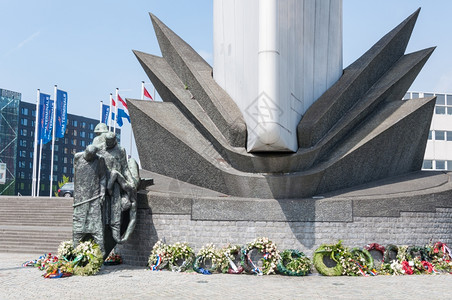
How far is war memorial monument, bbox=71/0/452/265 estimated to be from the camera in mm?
11773

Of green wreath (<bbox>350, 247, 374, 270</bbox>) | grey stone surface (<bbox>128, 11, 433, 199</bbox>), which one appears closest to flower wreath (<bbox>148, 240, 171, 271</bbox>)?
grey stone surface (<bbox>128, 11, 433, 199</bbox>)

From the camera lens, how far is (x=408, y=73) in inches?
635

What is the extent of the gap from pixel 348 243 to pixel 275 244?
1875 mm

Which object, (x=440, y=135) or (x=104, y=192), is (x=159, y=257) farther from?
(x=440, y=135)

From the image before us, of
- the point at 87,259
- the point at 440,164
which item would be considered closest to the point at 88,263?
the point at 87,259

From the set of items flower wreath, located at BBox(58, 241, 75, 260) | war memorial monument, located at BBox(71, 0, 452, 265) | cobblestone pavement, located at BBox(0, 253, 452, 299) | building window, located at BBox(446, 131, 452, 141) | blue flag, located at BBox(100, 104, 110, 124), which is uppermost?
blue flag, located at BBox(100, 104, 110, 124)

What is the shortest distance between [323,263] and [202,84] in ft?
23.5

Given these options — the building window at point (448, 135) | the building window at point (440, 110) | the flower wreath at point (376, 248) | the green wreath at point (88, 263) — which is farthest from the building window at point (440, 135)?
the green wreath at point (88, 263)

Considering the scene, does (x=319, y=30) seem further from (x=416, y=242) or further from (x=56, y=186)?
(x=56, y=186)

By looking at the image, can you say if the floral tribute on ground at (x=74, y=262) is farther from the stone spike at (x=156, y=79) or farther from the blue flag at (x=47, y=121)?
the blue flag at (x=47, y=121)

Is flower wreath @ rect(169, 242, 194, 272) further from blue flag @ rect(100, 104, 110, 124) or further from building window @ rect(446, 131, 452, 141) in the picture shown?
building window @ rect(446, 131, 452, 141)

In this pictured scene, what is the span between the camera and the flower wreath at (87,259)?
10.6 metres

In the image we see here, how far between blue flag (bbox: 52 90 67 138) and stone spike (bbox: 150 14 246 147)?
18196 millimetres

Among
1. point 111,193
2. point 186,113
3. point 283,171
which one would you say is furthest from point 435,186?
point 111,193
